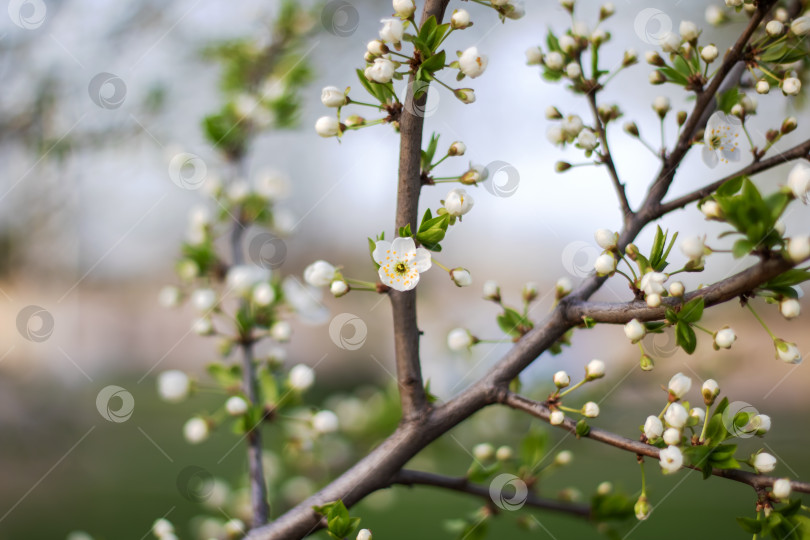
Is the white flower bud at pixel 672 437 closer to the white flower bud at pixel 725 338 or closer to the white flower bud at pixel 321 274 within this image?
the white flower bud at pixel 725 338

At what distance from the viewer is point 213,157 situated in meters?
0.84

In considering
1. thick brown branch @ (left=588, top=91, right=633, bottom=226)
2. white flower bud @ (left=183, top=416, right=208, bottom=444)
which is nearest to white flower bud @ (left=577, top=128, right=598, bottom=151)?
thick brown branch @ (left=588, top=91, right=633, bottom=226)

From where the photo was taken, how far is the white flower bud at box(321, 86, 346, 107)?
422mm

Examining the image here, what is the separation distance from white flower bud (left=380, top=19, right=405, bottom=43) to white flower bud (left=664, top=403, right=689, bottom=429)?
29 centimetres

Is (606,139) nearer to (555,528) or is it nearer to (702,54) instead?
(702,54)

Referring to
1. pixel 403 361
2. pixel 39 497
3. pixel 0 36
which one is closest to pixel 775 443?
pixel 403 361

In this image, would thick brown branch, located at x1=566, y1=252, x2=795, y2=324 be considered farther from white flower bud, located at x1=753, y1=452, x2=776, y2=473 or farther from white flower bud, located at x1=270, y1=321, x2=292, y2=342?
white flower bud, located at x1=270, y1=321, x2=292, y2=342

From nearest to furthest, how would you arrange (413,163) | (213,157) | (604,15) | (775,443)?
1. (413,163)
2. (604,15)
3. (213,157)
4. (775,443)

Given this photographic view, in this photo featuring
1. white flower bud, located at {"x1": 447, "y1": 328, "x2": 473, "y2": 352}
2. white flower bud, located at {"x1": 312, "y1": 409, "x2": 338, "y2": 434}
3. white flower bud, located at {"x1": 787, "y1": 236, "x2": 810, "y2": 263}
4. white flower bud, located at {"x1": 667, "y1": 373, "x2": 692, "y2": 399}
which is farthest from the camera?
white flower bud, located at {"x1": 312, "y1": 409, "x2": 338, "y2": 434}

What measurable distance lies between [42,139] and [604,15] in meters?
1.08

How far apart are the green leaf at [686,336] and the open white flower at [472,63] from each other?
0.20 metres

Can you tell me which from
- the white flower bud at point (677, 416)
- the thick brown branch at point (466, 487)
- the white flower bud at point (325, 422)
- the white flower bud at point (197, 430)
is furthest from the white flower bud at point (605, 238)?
the white flower bud at point (197, 430)

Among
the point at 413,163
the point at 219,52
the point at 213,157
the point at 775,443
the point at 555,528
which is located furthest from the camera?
the point at 555,528

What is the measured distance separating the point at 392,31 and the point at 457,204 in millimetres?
114
